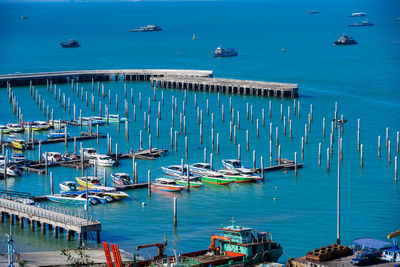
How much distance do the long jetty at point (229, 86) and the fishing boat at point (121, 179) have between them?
5305 cm

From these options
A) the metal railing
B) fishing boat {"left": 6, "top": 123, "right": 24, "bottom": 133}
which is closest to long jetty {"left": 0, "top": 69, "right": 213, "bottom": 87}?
fishing boat {"left": 6, "top": 123, "right": 24, "bottom": 133}

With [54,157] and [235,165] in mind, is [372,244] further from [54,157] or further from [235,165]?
[54,157]

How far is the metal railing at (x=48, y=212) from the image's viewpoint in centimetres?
6000

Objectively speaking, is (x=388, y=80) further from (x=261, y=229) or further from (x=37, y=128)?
(x=261, y=229)

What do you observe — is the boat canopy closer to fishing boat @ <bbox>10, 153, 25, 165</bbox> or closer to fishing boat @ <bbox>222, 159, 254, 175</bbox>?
fishing boat @ <bbox>222, 159, 254, 175</bbox>

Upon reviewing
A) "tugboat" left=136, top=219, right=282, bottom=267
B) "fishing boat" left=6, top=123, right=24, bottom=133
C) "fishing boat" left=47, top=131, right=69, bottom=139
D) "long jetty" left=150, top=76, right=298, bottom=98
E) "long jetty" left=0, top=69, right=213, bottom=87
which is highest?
"long jetty" left=0, top=69, right=213, bottom=87

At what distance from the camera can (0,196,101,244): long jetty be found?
59156 mm

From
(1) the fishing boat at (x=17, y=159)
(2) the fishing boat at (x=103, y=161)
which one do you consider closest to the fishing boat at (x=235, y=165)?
(2) the fishing boat at (x=103, y=161)

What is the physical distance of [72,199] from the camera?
7000 cm

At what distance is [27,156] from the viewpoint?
8894cm

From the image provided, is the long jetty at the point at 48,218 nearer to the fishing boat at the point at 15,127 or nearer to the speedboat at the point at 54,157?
the speedboat at the point at 54,157

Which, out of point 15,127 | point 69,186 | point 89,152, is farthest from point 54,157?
point 15,127

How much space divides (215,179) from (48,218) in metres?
18.8

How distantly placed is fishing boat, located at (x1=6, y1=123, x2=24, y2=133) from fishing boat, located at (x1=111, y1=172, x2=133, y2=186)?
28.3m
